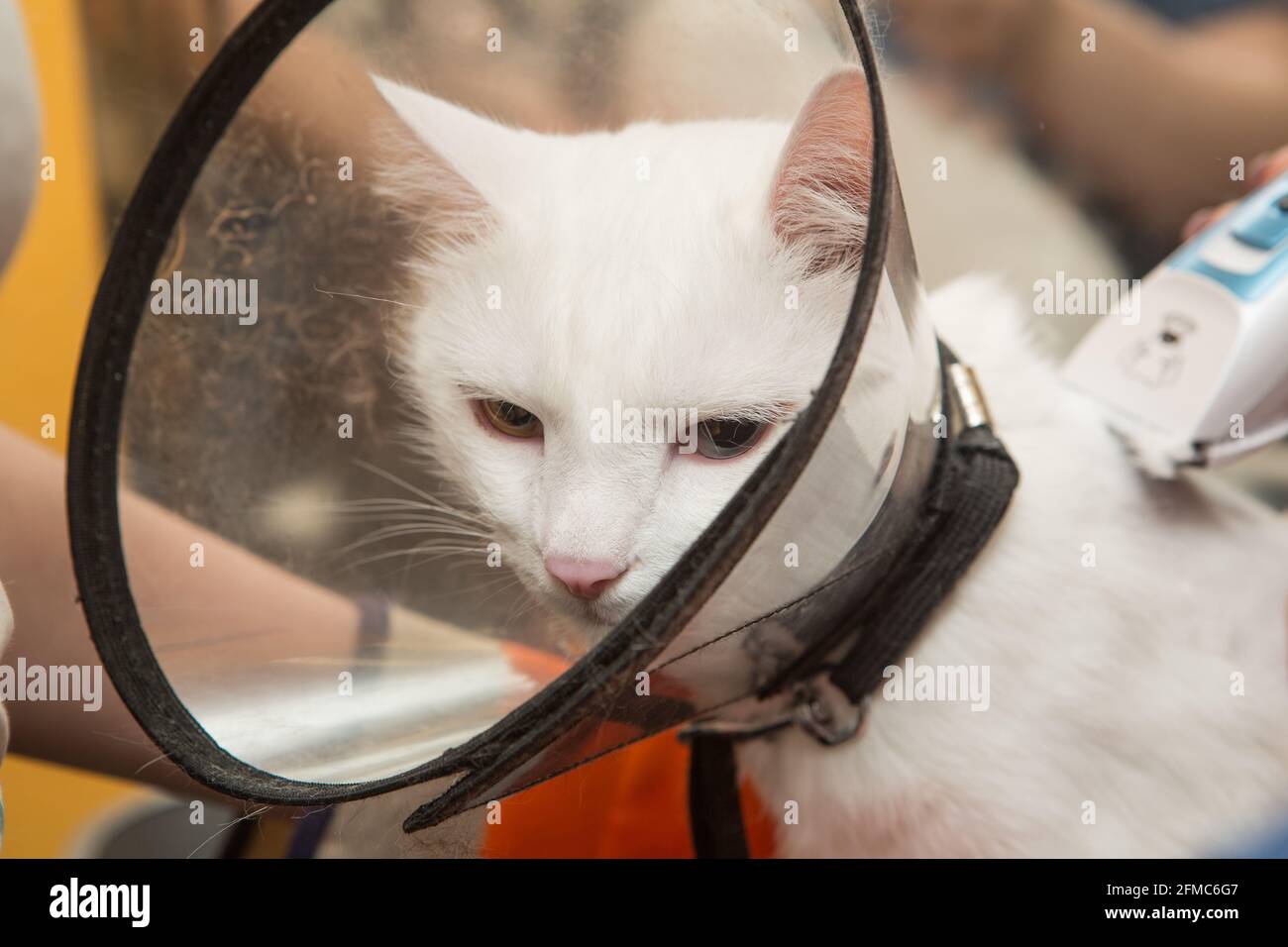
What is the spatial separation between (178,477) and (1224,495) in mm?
860

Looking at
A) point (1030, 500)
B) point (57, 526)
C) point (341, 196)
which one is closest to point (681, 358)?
point (1030, 500)

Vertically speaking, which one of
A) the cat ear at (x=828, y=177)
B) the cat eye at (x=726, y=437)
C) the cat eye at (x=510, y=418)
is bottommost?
the cat eye at (x=726, y=437)

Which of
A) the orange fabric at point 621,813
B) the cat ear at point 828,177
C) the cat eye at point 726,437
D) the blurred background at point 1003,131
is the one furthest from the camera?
the blurred background at point 1003,131

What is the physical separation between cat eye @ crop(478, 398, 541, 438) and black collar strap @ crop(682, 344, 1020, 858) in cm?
24

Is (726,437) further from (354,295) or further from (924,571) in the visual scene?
(354,295)

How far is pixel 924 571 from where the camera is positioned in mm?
545

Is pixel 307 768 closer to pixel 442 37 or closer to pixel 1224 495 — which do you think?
pixel 442 37

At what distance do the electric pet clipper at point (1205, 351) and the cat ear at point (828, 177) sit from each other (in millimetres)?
262

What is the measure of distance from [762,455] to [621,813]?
1.33 ft

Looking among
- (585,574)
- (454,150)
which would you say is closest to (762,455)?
(585,574)

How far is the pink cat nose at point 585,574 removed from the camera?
1.68ft

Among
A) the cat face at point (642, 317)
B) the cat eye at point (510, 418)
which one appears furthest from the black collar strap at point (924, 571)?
the cat eye at point (510, 418)

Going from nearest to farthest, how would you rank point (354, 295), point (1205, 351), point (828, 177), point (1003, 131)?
point (828, 177), point (1205, 351), point (354, 295), point (1003, 131)

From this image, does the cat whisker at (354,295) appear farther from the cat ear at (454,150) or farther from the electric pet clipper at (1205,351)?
the electric pet clipper at (1205,351)
